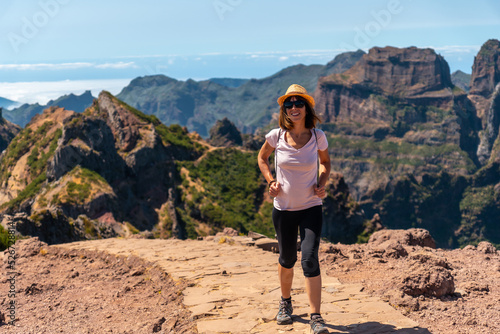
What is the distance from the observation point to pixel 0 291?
32.7 ft

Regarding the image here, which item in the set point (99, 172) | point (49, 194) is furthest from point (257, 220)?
point (49, 194)

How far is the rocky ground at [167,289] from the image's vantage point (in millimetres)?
7375

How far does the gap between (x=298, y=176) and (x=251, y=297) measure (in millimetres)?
2635

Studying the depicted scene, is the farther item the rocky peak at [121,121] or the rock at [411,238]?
the rocky peak at [121,121]

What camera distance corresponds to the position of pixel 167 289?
8758 mm

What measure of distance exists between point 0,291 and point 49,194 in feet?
158

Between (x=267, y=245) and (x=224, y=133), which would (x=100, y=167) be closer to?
(x=267, y=245)

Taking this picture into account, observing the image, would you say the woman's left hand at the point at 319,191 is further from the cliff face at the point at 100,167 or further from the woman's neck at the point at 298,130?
the cliff face at the point at 100,167

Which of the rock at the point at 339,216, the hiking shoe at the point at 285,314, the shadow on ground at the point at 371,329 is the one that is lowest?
the rock at the point at 339,216

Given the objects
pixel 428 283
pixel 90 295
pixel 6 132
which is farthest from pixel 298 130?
pixel 6 132

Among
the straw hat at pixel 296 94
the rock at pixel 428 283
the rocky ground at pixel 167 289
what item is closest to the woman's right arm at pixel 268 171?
the straw hat at pixel 296 94

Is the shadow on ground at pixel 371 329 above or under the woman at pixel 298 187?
under

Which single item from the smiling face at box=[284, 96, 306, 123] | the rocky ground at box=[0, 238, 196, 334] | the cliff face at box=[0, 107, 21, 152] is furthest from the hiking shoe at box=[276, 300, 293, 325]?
the cliff face at box=[0, 107, 21, 152]

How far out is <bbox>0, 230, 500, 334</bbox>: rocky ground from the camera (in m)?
7.38
